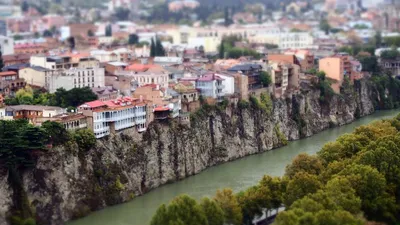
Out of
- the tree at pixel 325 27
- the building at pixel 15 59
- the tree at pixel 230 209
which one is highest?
the tree at pixel 325 27

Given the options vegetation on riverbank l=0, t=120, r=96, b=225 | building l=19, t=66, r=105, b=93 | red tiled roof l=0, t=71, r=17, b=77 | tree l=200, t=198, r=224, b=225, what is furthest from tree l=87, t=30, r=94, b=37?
tree l=200, t=198, r=224, b=225

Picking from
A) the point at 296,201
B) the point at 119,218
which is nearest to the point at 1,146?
the point at 119,218

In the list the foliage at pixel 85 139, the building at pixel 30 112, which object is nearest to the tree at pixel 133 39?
the building at pixel 30 112

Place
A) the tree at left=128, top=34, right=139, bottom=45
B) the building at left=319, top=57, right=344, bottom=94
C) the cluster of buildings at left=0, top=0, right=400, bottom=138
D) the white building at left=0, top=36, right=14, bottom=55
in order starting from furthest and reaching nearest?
the tree at left=128, top=34, right=139, bottom=45, the white building at left=0, top=36, right=14, bottom=55, the building at left=319, top=57, right=344, bottom=94, the cluster of buildings at left=0, top=0, right=400, bottom=138

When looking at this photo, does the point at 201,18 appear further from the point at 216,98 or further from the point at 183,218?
the point at 183,218

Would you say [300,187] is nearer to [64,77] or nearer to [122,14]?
[64,77]

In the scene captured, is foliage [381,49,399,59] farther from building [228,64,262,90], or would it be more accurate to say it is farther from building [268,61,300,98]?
building [228,64,262,90]

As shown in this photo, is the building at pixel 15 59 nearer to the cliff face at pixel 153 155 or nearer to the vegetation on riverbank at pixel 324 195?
the cliff face at pixel 153 155
